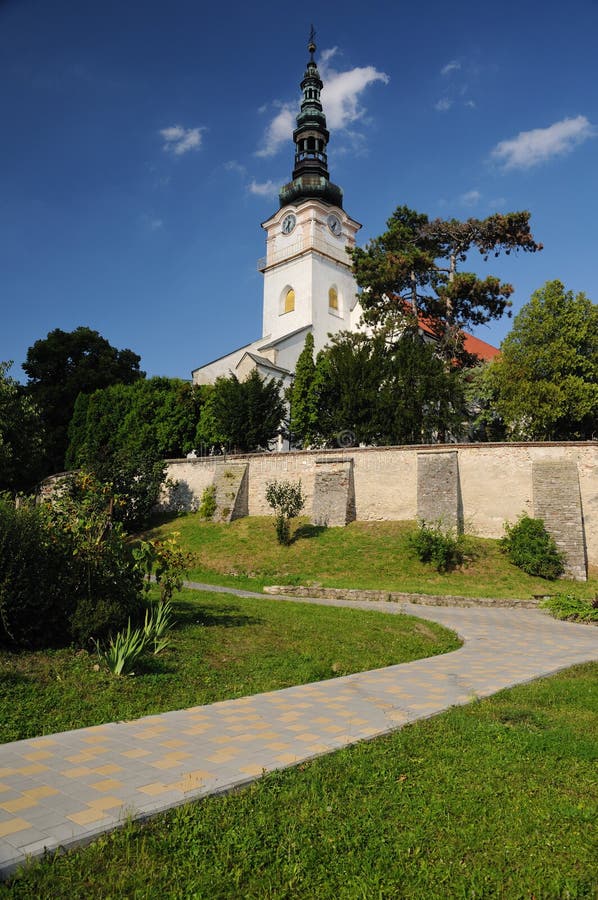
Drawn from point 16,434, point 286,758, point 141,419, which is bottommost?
point 286,758

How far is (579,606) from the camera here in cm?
1349

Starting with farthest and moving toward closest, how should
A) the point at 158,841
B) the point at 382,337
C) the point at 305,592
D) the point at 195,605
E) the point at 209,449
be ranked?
the point at 209,449
the point at 382,337
the point at 305,592
the point at 195,605
the point at 158,841

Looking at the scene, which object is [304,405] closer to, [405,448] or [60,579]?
[405,448]

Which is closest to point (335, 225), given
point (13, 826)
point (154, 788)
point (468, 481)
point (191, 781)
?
point (468, 481)

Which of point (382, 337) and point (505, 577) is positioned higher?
point (382, 337)

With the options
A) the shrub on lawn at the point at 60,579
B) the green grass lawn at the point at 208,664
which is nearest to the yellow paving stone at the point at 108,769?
the green grass lawn at the point at 208,664

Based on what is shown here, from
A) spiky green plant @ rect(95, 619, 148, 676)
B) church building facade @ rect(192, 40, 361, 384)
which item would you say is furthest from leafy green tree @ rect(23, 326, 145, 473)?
spiky green plant @ rect(95, 619, 148, 676)

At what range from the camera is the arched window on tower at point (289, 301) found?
154 feet

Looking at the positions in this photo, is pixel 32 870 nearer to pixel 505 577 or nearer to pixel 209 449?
pixel 505 577

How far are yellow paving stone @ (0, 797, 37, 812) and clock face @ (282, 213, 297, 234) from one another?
48.0 meters

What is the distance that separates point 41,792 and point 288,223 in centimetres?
4866

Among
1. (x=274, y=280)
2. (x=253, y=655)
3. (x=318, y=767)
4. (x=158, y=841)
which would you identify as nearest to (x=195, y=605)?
(x=253, y=655)

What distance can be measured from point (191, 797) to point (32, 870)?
0.94 metres

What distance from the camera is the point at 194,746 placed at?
171 inches
